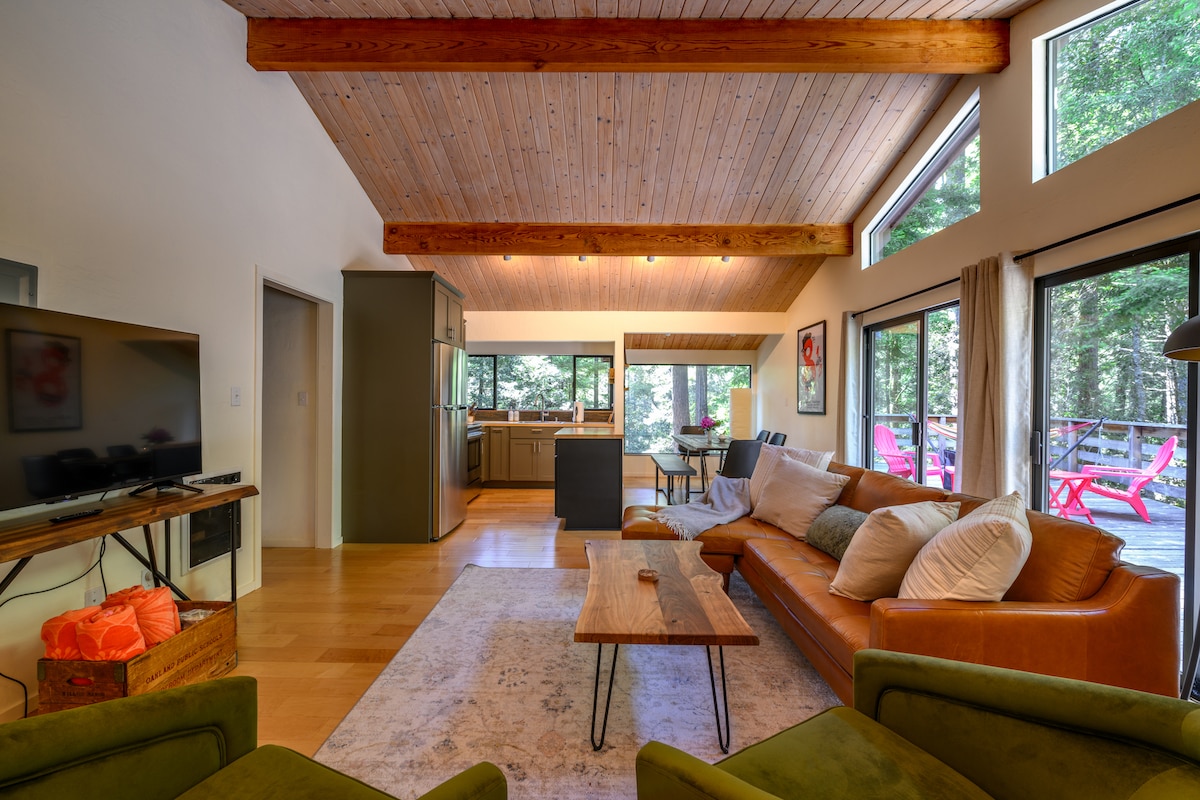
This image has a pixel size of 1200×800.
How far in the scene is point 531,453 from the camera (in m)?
6.84

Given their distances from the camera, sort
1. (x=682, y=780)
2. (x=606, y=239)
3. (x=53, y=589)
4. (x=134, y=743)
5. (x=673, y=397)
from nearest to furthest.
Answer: (x=682, y=780) → (x=134, y=743) → (x=53, y=589) → (x=606, y=239) → (x=673, y=397)

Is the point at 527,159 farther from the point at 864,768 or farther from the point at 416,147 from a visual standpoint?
the point at 864,768

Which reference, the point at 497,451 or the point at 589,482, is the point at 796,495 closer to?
the point at 589,482

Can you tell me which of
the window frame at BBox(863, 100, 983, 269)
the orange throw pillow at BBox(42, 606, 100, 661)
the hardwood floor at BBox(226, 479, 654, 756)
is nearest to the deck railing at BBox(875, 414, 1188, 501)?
the window frame at BBox(863, 100, 983, 269)

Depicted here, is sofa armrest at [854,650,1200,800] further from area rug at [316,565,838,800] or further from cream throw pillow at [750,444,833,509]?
cream throw pillow at [750,444,833,509]

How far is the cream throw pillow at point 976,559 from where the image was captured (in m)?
1.58

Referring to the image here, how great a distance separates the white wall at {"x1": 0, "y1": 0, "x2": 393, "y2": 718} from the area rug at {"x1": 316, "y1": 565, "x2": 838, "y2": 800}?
139 centimetres

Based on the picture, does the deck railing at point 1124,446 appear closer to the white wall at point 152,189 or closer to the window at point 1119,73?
the window at point 1119,73

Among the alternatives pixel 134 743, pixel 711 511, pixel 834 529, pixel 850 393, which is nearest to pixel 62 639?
pixel 134 743

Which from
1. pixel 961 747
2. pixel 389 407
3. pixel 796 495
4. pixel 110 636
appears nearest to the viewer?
pixel 961 747

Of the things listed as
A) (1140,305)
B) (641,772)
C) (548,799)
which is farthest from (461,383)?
(1140,305)

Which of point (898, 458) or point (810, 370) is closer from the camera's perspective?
point (898, 458)

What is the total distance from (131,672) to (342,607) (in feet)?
3.99

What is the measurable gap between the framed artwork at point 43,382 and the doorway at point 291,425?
90.2 inches
